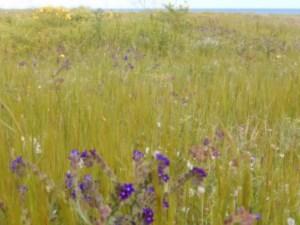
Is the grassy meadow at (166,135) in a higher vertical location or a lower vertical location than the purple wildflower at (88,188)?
lower

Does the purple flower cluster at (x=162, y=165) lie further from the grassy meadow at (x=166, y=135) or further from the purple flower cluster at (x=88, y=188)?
the purple flower cluster at (x=88, y=188)

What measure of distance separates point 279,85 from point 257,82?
0.19 metres

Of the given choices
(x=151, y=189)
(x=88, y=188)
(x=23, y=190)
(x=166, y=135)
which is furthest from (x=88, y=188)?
(x=166, y=135)

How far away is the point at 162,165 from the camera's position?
898mm

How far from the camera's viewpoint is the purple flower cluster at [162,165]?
2.89 feet

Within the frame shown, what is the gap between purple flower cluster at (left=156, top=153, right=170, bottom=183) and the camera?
882 mm

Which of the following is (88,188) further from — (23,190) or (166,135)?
(166,135)

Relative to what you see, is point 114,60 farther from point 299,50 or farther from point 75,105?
point 299,50

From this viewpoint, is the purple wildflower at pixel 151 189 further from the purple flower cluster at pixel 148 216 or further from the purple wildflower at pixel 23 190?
the purple wildflower at pixel 23 190

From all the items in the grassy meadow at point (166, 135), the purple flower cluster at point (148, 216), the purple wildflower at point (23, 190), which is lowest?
the grassy meadow at point (166, 135)

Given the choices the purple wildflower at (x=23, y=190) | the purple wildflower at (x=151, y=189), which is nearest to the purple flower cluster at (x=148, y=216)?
the purple wildflower at (x=151, y=189)

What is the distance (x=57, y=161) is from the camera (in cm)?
144

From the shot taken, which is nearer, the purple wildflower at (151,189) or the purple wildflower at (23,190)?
the purple wildflower at (151,189)

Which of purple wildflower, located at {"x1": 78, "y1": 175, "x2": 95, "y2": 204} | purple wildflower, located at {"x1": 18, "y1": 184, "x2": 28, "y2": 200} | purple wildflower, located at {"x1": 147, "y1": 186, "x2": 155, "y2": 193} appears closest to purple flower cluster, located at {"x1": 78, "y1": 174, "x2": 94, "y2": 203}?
purple wildflower, located at {"x1": 78, "y1": 175, "x2": 95, "y2": 204}
